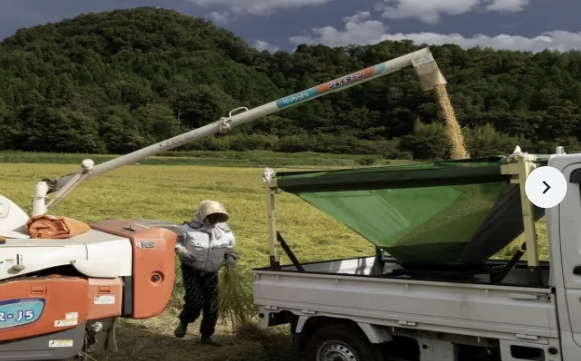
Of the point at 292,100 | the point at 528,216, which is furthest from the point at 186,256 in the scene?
the point at 528,216

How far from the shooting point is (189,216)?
2061 cm

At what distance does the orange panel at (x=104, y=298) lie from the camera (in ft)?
14.3

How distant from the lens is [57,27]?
12781cm

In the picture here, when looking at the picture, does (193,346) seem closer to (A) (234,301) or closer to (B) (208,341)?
(B) (208,341)

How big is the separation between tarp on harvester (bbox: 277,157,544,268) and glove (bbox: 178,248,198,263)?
142 centimetres

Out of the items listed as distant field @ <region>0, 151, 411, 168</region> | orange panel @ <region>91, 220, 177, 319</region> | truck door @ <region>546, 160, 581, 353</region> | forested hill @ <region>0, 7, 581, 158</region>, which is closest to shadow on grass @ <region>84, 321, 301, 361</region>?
orange panel @ <region>91, 220, 177, 319</region>

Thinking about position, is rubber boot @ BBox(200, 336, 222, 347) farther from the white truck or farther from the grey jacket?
the white truck

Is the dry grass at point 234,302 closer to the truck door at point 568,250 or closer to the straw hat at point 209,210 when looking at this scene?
the straw hat at point 209,210

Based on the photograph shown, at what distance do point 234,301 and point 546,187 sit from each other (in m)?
3.81

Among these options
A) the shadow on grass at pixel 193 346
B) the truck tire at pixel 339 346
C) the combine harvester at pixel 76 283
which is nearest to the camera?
the combine harvester at pixel 76 283

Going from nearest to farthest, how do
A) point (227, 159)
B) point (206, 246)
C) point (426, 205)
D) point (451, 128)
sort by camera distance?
point (426, 205), point (206, 246), point (451, 128), point (227, 159)

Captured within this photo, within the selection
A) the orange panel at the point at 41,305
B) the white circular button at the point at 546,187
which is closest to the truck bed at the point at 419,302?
the white circular button at the point at 546,187

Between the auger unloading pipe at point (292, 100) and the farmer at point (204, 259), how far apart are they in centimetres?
73

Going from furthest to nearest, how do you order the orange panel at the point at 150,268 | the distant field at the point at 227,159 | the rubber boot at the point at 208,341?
1. the distant field at the point at 227,159
2. the rubber boot at the point at 208,341
3. the orange panel at the point at 150,268
